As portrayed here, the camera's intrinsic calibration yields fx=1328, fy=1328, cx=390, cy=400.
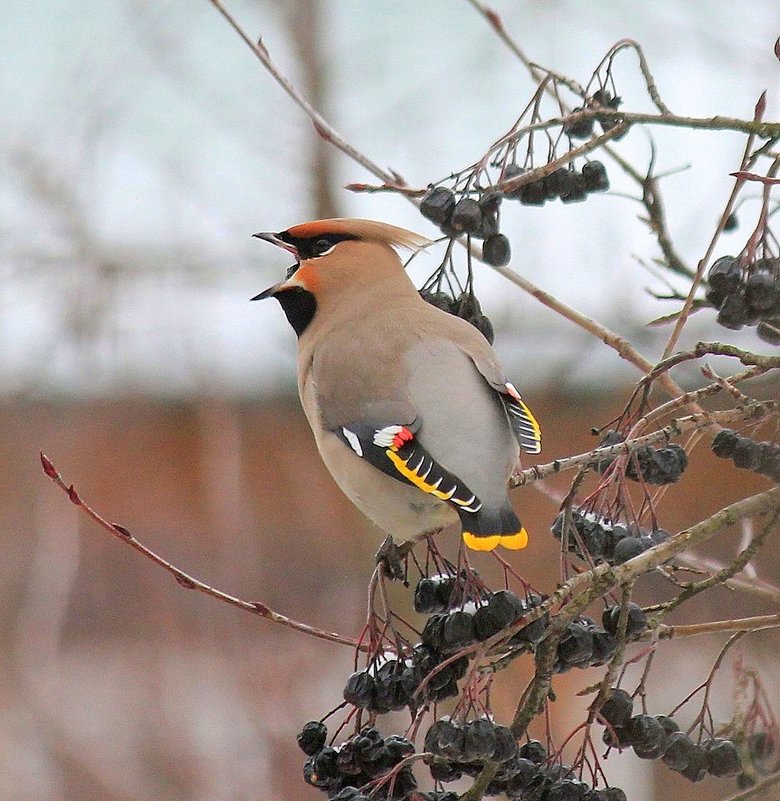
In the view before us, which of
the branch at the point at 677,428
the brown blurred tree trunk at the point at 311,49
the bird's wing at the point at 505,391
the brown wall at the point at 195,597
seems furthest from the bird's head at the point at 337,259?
the brown blurred tree trunk at the point at 311,49

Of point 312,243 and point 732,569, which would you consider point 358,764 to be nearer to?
point 732,569

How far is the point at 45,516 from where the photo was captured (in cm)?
606

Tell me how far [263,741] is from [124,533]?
361 centimetres

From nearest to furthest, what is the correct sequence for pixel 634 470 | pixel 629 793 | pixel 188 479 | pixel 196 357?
pixel 634 470 < pixel 196 357 < pixel 629 793 < pixel 188 479

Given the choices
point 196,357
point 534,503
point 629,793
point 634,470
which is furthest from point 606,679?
point 629,793

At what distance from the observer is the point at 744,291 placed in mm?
1939

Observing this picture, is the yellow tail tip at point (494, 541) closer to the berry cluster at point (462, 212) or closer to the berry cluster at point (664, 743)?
the berry cluster at point (664, 743)

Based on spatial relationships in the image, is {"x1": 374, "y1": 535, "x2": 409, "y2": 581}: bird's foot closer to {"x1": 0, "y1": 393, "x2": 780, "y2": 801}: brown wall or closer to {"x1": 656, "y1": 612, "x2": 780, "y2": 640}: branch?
{"x1": 656, "y1": 612, "x2": 780, "y2": 640}: branch

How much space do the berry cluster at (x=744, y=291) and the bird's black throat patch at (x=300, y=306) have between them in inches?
40.9

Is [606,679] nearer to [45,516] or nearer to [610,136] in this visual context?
[610,136]

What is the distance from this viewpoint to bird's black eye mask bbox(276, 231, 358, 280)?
108 inches

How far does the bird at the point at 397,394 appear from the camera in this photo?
84.8 inches

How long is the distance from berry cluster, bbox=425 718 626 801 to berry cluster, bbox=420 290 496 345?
81 cm

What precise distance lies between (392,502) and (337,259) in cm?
69
